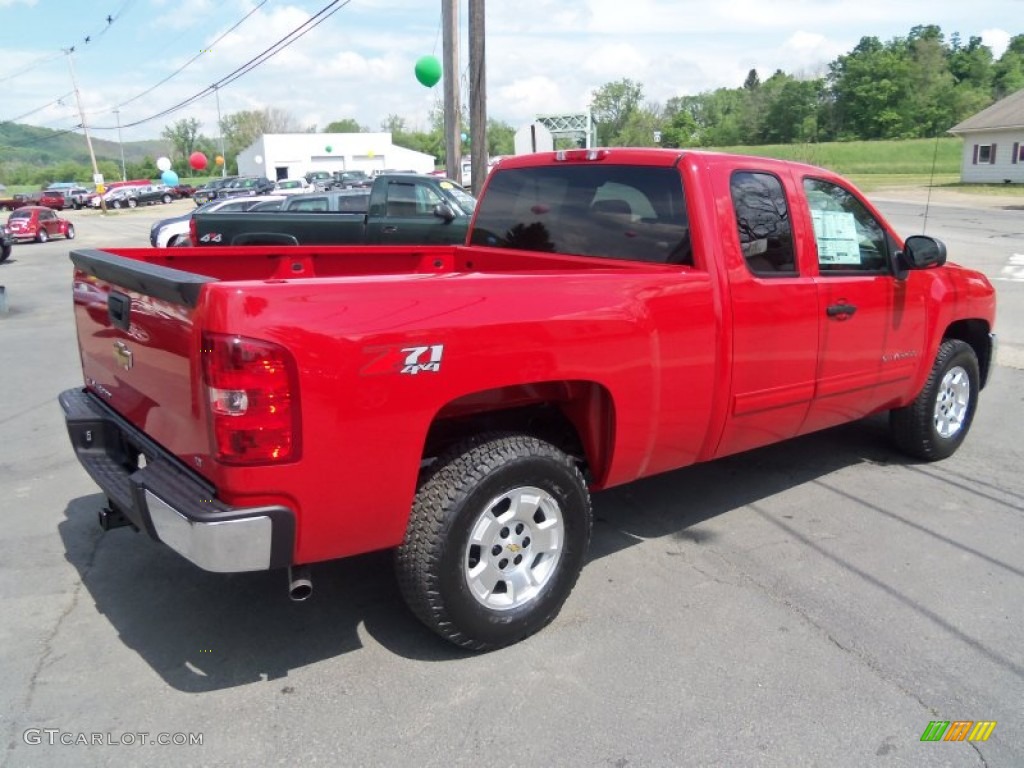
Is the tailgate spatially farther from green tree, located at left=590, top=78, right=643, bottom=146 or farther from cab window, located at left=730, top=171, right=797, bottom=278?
green tree, located at left=590, top=78, right=643, bottom=146

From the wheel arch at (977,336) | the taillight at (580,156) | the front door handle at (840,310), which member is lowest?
the wheel arch at (977,336)

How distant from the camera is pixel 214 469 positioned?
2674 mm

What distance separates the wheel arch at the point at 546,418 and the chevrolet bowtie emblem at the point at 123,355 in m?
1.23

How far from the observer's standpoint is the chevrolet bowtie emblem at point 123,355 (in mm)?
3299

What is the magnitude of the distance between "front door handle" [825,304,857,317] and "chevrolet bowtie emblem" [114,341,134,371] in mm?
3329

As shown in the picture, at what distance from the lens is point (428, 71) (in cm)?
1959

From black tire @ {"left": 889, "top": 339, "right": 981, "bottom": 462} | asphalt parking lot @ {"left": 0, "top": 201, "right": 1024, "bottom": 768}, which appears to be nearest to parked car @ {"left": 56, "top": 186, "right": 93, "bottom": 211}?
asphalt parking lot @ {"left": 0, "top": 201, "right": 1024, "bottom": 768}

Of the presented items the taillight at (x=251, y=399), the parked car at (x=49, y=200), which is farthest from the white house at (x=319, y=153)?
the taillight at (x=251, y=399)

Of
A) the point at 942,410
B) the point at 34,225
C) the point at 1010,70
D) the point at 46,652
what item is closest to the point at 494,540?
the point at 46,652

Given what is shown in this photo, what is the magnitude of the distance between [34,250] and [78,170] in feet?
367

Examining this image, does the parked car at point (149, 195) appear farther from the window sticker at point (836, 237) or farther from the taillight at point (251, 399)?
the taillight at point (251, 399)

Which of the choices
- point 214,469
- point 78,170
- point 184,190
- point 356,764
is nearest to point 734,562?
point 356,764

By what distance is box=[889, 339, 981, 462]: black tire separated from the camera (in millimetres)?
5324

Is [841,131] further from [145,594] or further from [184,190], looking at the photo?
[145,594]
